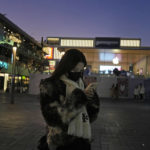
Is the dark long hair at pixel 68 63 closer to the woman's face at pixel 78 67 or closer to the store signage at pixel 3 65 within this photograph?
the woman's face at pixel 78 67

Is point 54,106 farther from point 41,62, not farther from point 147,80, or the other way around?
point 41,62

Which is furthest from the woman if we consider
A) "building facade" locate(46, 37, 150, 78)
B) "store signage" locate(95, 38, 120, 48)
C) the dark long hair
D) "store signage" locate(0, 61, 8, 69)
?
"store signage" locate(0, 61, 8, 69)

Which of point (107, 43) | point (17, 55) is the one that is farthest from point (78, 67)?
point (17, 55)

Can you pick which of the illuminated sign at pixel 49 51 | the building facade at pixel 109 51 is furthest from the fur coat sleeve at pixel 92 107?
the illuminated sign at pixel 49 51

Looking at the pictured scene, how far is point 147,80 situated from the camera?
1003 inches

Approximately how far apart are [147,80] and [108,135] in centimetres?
2109

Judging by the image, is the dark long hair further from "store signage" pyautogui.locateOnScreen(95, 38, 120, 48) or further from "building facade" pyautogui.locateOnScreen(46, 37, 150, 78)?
"store signage" pyautogui.locateOnScreen(95, 38, 120, 48)

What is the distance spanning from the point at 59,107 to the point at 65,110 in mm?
58

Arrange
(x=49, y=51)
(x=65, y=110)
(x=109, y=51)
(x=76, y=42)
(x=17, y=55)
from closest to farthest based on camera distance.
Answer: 1. (x=65, y=110)
2. (x=109, y=51)
3. (x=76, y=42)
4. (x=17, y=55)
5. (x=49, y=51)

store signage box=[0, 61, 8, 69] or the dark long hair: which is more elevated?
store signage box=[0, 61, 8, 69]

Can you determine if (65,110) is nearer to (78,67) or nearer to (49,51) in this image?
(78,67)

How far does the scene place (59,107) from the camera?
1739 millimetres

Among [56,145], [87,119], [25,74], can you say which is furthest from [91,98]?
[25,74]

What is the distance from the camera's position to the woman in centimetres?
175
